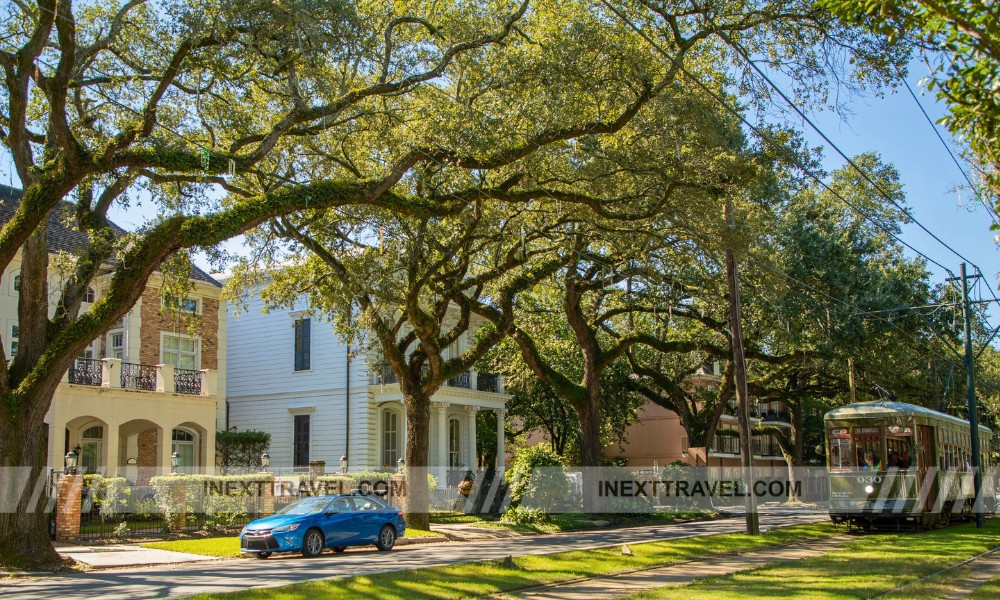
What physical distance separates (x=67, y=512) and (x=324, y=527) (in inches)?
278

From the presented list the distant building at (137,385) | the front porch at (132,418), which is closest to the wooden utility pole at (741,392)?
the distant building at (137,385)

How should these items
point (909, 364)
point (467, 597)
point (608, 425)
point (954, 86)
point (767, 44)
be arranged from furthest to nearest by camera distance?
point (608, 425), point (909, 364), point (767, 44), point (467, 597), point (954, 86)

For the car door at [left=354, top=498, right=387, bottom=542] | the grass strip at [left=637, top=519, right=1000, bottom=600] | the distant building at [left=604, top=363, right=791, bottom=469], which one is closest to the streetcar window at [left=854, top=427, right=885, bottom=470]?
the grass strip at [left=637, top=519, right=1000, bottom=600]

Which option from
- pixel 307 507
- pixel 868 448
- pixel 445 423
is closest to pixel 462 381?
pixel 445 423

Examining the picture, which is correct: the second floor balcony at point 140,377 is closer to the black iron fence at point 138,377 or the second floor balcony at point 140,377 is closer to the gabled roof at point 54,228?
the black iron fence at point 138,377

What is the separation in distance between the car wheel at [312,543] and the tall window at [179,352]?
15.1 metres

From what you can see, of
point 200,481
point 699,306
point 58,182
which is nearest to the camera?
point 58,182

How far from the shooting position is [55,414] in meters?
27.2

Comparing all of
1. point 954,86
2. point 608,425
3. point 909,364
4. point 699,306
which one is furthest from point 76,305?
point 608,425

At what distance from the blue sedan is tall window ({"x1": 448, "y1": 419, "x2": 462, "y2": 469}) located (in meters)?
20.9

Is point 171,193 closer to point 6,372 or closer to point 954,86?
point 6,372

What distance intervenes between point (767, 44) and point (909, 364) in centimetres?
2079

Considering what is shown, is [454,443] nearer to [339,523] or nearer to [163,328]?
[163,328]

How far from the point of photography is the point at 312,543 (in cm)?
1930
